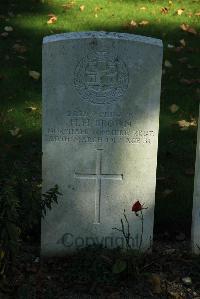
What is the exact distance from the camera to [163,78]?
701 centimetres

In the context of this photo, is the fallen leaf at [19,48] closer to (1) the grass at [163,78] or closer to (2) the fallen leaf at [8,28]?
(1) the grass at [163,78]

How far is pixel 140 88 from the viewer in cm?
416

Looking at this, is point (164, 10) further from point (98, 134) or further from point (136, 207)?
point (136, 207)

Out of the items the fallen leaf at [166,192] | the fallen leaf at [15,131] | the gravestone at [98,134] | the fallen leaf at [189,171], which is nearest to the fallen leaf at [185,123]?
the fallen leaf at [189,171]

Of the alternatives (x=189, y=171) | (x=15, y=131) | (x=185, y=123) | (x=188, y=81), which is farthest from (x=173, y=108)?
(x=15, y=131)

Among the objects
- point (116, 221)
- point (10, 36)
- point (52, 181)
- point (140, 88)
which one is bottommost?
point (116, 221)

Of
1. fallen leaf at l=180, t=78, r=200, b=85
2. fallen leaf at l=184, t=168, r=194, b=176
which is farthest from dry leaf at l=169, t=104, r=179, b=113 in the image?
fallen leaf at l=184, t=168, r=194, b=176

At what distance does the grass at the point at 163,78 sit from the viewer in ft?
17.1

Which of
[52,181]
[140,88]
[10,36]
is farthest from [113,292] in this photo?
[10,36]

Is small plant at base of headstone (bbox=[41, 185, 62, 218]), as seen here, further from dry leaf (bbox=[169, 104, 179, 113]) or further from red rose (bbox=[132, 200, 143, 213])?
dry leaf (bbox=[169, 104, 179, 113])

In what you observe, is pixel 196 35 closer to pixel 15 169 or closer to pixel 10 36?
pixel 10 36

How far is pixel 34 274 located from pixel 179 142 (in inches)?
85.6

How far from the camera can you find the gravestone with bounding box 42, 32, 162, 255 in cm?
409

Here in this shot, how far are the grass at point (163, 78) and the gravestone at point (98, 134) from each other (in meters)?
0.28
